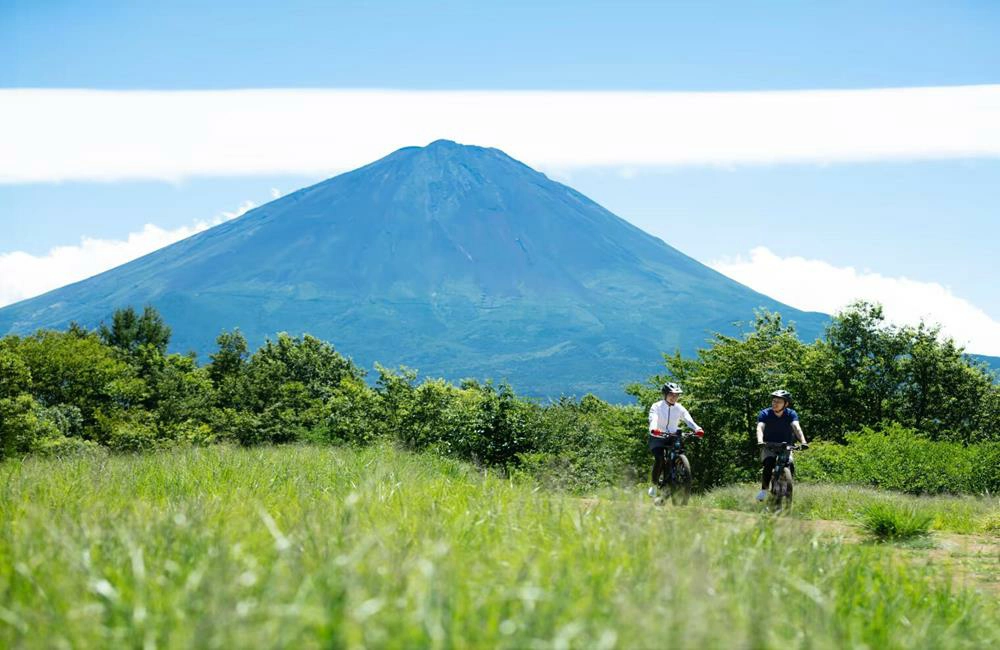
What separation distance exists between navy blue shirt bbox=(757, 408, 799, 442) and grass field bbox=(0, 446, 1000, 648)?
633 centimetres

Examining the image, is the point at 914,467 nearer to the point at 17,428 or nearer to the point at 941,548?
the point at 941,548

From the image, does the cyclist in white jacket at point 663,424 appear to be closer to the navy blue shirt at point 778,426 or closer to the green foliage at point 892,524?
the navy blue shirt at point 778,426

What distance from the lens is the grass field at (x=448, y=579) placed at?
3758 millimetres

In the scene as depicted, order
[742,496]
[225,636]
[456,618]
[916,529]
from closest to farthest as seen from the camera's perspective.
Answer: [225,636]
[456,618]
[916,529]
[742,496]

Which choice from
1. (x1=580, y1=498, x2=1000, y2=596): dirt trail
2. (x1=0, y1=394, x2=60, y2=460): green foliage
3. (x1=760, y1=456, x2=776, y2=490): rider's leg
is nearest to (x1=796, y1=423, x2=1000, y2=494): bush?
(x1=760, y1=456, x2=776, y2=490): rider's leg

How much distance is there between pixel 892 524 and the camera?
11.8 metres

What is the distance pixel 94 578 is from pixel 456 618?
1723mm

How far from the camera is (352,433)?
148ft

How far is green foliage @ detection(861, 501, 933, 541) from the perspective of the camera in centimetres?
1176

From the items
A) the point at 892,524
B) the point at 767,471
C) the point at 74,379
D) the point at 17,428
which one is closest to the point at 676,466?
the point at 767,471

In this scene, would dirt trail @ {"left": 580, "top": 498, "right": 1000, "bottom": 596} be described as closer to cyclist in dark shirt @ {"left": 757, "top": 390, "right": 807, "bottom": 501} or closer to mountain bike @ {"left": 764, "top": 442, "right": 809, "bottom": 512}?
mountain bike @ {"left": 764, "top": 442, "right": 809, "bottom": 512}

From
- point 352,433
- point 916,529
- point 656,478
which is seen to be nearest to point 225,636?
point 916,529

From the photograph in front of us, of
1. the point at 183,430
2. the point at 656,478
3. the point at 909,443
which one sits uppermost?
the point at 656,478

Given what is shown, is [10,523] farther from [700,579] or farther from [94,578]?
[700,579]
